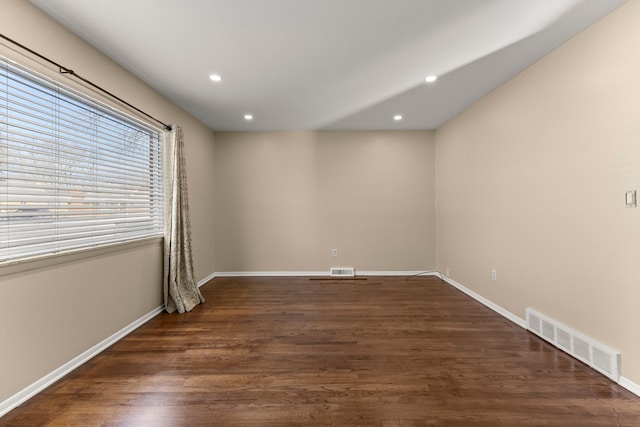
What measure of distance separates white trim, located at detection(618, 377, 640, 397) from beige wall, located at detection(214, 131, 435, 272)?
2.75 m

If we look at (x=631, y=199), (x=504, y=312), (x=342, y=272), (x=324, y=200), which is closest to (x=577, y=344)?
(x=504, y=312)

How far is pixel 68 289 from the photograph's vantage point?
1.87 m

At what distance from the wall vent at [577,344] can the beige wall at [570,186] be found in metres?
0.05

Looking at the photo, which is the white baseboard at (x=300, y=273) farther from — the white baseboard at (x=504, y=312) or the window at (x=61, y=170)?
the window at (x=61, y=170)

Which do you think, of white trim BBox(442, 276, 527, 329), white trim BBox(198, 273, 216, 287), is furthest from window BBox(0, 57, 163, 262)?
white trim BBox(442, 276, 527, 329)

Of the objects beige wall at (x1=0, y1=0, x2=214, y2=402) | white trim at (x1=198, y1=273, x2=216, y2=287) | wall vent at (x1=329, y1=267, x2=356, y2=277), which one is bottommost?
white trim at (x1=198, y1=273, x2=216, y2=287)

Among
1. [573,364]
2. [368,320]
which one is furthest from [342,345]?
[573,364]

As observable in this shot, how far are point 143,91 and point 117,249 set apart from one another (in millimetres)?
1662

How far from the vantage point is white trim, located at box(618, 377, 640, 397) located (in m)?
1.62

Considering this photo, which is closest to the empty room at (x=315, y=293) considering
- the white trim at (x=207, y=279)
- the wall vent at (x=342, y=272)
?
the white trim at (x=207, y=279)

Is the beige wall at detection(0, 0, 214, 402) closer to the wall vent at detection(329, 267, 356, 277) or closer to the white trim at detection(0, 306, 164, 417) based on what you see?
the white trim at detection(0, 306, 164, 417)

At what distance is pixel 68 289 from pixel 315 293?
2544mm

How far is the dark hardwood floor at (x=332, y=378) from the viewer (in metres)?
1.47

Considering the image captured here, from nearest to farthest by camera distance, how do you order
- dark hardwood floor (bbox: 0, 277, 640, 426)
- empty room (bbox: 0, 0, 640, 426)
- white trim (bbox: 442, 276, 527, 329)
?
1. dark hardwood floor (bbox: 0, 277, 640, 426)
2. empty room (bbox: 0, 0, 640, 426)
3. white trim (bbox: 442, 276, 527, 329)
